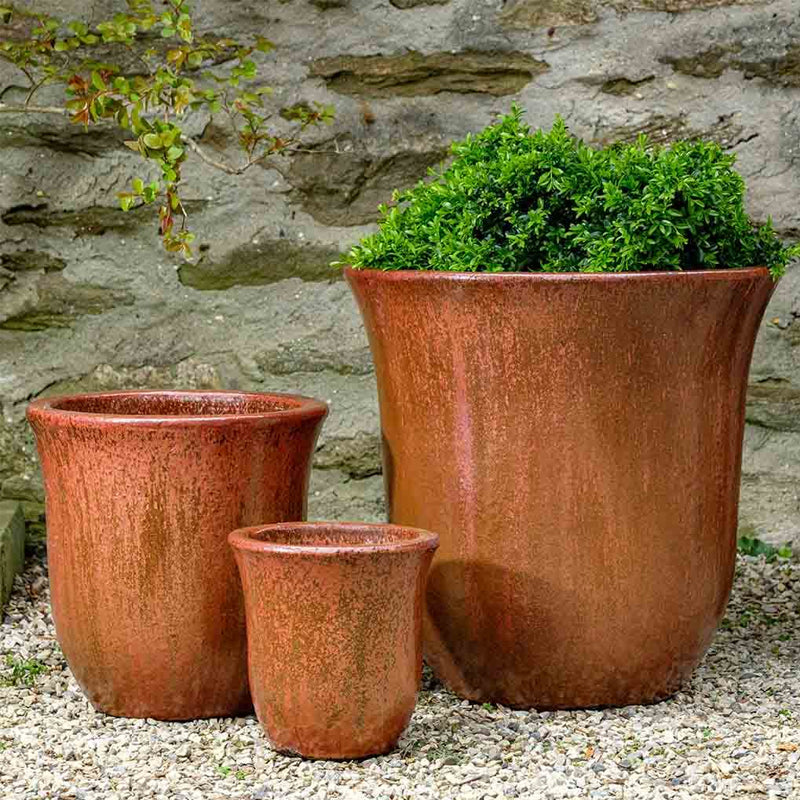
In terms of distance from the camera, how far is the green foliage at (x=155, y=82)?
227 cm

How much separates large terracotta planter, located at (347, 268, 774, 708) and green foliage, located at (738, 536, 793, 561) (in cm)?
78

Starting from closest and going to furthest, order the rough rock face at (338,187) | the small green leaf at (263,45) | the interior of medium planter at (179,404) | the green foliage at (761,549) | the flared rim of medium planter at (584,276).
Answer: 1. the flared rim of medium planter at (584,276)
2. the interior of medium planter at (179,404)
3. the small green leaf at (263,45)
4. the rough rock face at (338,187)
5. the green foliage at (761,549)

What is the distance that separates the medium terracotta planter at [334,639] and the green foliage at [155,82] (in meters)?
0.66

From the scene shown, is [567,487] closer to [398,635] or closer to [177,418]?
[398,635]

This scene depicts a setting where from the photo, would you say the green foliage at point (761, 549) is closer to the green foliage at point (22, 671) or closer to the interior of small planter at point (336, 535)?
the interior of small planter at point (336, 535)

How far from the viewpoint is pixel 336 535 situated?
199 centimetres

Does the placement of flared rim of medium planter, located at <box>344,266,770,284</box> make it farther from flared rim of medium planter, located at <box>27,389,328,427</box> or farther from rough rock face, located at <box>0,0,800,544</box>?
rough rock face, located at <box>0,0,800,544</box>

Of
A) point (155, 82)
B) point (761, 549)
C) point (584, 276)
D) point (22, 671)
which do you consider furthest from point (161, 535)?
point (761, 549)

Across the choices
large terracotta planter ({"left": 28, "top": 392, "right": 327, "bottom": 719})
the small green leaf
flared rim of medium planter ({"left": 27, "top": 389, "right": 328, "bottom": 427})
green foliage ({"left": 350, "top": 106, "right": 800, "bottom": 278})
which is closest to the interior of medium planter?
flared rim of medium planter ({"left": 27, "top": 389, "right": 328, "bottom": 427})

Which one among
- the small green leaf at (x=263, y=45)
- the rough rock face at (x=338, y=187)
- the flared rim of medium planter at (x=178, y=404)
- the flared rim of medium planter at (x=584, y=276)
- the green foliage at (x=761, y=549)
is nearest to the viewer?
the flared rim of medium planter at (x=584, y=276)

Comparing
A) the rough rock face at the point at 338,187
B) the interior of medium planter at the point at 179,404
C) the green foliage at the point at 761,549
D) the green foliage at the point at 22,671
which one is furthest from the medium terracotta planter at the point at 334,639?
the green foliage at the point at 761,549

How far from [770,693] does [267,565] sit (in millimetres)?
832

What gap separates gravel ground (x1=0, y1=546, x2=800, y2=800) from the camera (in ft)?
5.90

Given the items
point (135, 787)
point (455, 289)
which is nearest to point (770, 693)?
point (455, 289)
